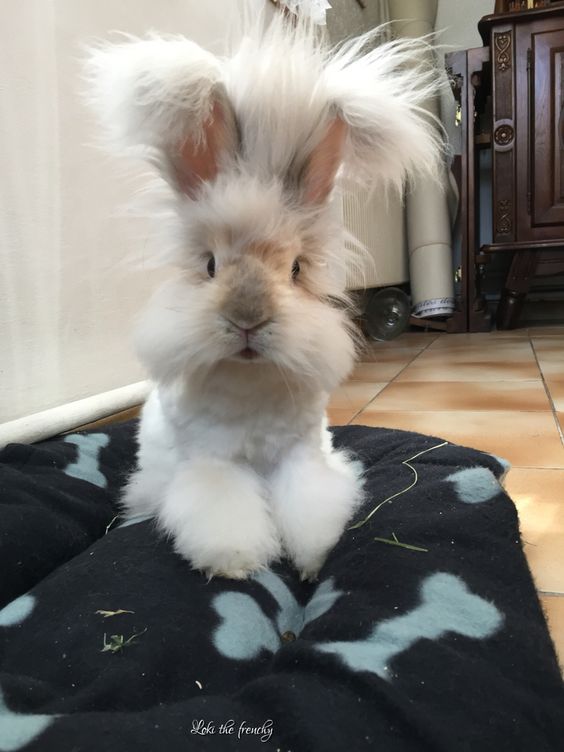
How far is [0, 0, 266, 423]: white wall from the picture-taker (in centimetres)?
110

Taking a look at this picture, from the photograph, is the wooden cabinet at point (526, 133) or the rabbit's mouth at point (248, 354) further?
the wooden cabinet at point (526, 133)

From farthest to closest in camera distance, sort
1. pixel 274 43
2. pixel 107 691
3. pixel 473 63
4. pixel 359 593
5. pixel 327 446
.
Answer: pixel 473 63, pixel 327 446, pixel 274 43, pixel 359 593, pixel 107 691

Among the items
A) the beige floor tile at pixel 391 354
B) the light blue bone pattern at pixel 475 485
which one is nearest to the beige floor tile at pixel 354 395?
the beige floor tile at pixel 391 354

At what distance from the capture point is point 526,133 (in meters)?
2.67

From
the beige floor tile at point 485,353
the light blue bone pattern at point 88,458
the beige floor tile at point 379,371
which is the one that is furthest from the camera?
the beige floor tile at point 485,353

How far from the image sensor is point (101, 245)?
51.0 inches

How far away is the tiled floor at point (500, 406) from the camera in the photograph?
870 millimetres

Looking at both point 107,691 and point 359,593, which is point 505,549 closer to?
point 359,593

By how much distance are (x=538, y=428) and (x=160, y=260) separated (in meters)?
0.95

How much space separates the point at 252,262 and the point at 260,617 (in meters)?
0.36

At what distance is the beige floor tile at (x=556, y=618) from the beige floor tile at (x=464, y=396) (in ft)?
3.01

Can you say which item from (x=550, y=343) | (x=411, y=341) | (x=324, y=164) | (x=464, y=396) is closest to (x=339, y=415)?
(x=464, y=396)

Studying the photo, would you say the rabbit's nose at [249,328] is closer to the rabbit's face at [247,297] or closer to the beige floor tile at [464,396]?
the rabbit's face at [247,297]

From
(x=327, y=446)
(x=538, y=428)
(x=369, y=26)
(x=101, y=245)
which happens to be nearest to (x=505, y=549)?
(x=327, y=446)
